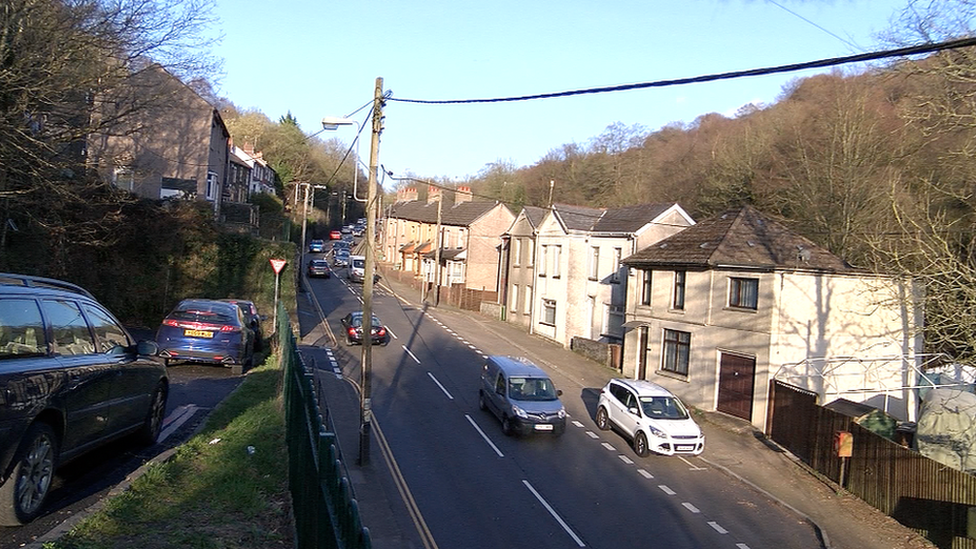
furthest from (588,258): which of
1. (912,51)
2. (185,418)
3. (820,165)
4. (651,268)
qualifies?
(912,51)

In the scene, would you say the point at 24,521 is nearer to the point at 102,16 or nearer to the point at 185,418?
the point at 185,418

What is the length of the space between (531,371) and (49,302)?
1556 centimetres

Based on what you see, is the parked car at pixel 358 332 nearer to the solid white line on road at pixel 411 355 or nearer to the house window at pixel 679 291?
the solid white line on road at pixel 411 355

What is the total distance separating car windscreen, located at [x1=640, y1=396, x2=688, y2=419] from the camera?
63.6ft

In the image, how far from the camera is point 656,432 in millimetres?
18562

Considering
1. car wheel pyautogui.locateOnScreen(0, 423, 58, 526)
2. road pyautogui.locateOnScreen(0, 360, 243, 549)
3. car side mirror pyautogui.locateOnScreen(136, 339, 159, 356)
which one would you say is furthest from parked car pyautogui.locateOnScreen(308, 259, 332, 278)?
car wheel pyautogui.locateOnScreen(0, 423, 58, 526)

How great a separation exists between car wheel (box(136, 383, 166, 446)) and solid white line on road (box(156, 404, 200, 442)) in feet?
1.13

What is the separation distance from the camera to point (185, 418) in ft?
35.2

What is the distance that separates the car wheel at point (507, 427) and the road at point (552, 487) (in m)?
0.19

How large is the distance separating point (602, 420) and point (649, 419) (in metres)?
2.93

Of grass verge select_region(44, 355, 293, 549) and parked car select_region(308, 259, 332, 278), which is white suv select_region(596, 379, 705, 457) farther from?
parked car select_region(308, 259, 332, 278)

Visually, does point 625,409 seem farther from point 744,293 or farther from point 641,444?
point 744,293

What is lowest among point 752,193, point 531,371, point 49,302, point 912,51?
point 531,371

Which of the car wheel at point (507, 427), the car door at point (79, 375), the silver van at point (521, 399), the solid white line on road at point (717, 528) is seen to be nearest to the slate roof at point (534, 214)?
the silver van at point (521, 399)
